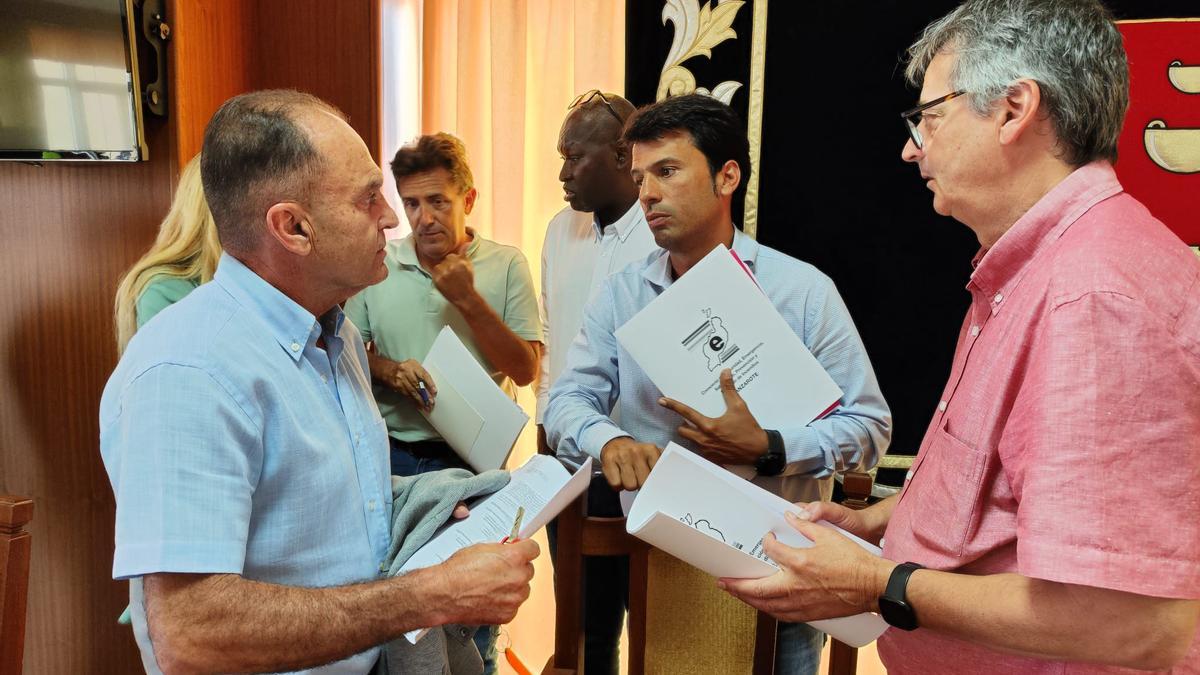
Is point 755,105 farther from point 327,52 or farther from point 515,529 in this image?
point 515,529

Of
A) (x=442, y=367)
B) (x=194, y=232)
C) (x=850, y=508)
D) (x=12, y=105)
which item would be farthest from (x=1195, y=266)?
(x=12, y=105)

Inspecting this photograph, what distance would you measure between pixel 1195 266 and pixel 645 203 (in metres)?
1.15

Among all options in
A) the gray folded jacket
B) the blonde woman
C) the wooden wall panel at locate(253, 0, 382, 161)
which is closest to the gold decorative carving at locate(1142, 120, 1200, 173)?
the gray folded jacket

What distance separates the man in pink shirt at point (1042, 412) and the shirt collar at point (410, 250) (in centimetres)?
164

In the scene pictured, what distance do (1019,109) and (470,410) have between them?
1.51m

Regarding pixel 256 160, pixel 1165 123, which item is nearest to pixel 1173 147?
pixel 1165 123

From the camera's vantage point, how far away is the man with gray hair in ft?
3.31

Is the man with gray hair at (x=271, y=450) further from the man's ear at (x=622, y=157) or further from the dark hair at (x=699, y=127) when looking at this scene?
the man's ear at (x=622, y=157)

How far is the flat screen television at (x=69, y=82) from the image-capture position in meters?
2.28

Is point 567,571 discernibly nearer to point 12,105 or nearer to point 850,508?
point 850,508

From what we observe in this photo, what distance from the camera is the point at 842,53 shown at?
8.68ft

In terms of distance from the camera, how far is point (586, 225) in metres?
2.75

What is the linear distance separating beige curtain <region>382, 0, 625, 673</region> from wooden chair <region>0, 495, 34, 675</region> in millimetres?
1885

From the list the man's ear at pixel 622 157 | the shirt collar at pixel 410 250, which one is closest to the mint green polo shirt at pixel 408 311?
the shirt collar at pixel 410 250
